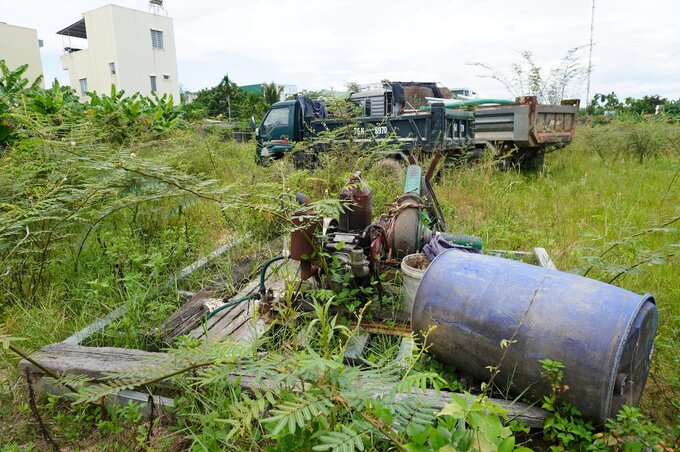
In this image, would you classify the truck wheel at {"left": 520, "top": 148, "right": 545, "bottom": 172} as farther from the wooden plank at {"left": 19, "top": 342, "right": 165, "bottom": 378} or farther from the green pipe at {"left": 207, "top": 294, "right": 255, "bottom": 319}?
the wooden plank at {"left": 19, "top": 342, "right": 165, "bottom": 378}

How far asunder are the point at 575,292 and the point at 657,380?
1.00 m

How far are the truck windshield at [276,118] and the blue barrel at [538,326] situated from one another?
7958 millimetres

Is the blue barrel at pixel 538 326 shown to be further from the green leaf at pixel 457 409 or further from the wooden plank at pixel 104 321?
the wooden plank at pixel 104 321

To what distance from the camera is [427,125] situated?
739 centimetres

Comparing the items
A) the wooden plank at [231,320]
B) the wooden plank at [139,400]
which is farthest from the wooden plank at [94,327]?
the wooden plank at [231,320]

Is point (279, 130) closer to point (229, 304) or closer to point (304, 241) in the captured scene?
point (229, 304)

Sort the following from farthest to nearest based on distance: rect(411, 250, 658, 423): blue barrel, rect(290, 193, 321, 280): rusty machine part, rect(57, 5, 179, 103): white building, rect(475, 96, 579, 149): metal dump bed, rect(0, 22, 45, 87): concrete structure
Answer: rect(57, 5, 179, 103): white building → rect(0, 22, 45, 87): concrete structure → rect(475, 96, 579, 149): metal dump bed → rect(290, 193, 321, 280): rusty machine part → rect(411, 250, 658, 423): blue barrel

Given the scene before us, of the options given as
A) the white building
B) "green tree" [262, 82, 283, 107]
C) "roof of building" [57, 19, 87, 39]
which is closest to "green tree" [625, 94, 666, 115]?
"green tree" [262, 82, 283, 107]

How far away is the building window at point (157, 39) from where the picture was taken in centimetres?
3488

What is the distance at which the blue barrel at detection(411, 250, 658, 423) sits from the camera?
5.58 feet

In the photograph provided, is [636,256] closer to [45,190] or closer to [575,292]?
[575,292]

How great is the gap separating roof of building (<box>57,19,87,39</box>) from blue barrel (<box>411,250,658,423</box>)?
4232 centimetres

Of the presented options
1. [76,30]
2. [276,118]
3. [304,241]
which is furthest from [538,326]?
[76,30]

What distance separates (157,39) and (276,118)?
3212 cm
